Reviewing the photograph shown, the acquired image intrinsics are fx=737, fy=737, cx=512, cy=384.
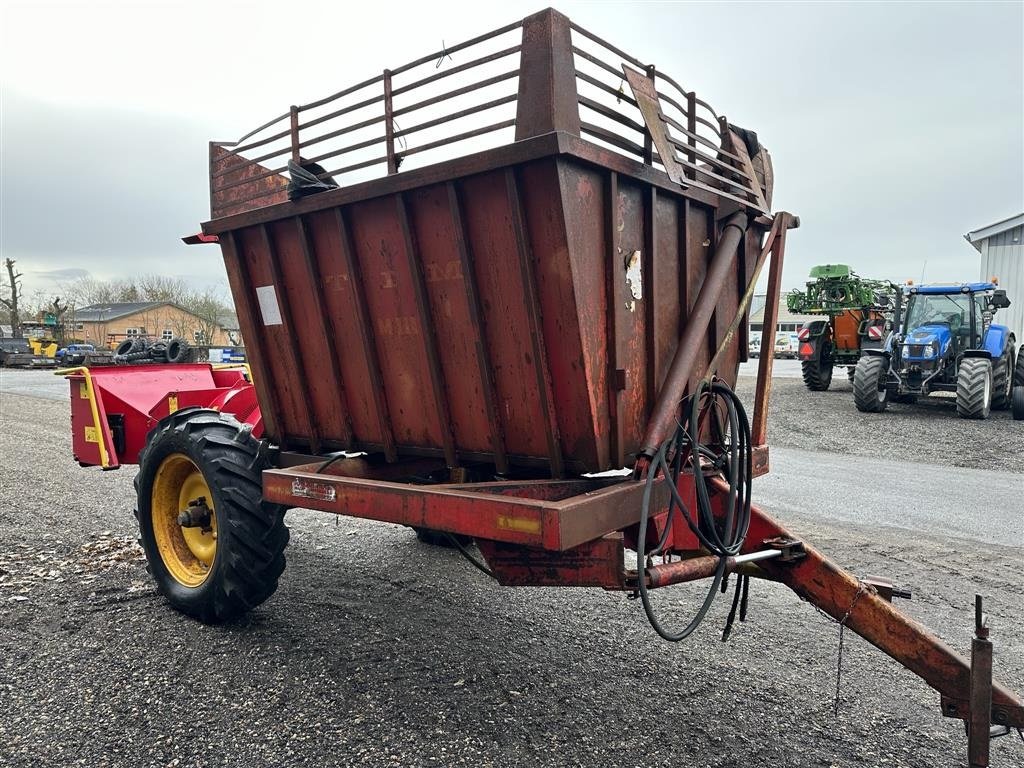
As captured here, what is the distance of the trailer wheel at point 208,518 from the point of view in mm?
3953

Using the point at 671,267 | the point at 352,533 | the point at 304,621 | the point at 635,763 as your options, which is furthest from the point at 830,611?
the point at 352,533

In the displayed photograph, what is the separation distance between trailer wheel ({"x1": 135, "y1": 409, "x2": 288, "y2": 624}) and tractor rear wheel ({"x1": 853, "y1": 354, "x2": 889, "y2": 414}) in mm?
13053

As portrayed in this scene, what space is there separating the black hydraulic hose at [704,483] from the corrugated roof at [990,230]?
21.3 meters

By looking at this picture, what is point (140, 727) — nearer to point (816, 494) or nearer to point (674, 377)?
point (674, 377)

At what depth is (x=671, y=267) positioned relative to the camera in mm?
3518

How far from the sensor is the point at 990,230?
2081 centimetres

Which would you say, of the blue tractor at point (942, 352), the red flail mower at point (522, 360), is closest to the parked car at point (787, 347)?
the blue tractor at point (942, 352)

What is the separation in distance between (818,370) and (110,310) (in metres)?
70.7

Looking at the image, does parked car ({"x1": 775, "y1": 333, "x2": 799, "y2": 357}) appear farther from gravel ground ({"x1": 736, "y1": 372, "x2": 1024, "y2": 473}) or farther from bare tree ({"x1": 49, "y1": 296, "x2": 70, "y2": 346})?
bare tree ({"x1": 49, "y1": 296, "x2": 70, "y2": 346})

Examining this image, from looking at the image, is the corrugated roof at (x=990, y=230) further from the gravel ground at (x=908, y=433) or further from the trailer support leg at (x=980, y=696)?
the trailer support leg at (x=980, y=696)

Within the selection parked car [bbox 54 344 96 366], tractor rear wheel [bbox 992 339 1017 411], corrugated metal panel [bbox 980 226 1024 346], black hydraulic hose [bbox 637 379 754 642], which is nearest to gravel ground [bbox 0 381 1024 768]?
black hydraulic hose [bbox 637 379 754 642]

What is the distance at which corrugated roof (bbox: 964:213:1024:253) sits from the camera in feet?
65.8

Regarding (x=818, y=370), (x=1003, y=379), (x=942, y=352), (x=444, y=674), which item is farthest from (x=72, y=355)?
(x=444, y=674)

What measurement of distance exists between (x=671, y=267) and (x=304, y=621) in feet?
9.25
